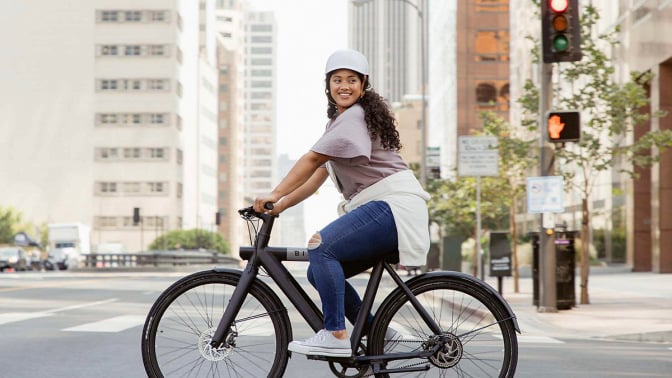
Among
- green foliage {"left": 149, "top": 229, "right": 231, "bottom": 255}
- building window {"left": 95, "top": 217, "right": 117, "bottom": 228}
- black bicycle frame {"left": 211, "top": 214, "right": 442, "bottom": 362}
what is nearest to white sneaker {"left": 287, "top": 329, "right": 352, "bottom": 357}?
black bicycle frame {"left": 211, "top": 214, "right": 442, "bottom": 362}

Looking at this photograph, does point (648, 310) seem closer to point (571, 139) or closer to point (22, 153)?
point (571, 139)

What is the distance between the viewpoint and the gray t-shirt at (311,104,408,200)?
217 inches

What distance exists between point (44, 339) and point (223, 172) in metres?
162

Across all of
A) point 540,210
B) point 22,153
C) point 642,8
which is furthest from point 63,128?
point 540,210

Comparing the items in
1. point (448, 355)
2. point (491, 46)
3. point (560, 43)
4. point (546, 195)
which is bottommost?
point (448, 355)

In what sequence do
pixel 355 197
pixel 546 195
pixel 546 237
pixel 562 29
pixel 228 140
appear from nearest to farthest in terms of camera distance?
pixel 355 197
pixel 562 29
pixel 546 195
pixel 546 237
pixel 228 140

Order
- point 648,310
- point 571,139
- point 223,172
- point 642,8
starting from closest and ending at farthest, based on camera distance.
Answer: point 571,139
point 648,310
point 642,8
point 223,172

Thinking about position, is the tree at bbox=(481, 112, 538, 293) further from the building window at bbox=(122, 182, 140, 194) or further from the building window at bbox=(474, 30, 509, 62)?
the building window at bbox=(122, 182, 140, 194)

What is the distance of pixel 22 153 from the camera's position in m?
122

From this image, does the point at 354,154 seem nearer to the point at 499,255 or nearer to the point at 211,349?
the point at 211,349

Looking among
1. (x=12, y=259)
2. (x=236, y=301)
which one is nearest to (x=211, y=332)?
(x=236, y=301)

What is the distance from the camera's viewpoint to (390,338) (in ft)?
18.8

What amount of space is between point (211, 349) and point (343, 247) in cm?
91

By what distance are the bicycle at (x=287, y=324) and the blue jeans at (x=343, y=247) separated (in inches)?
5.1
